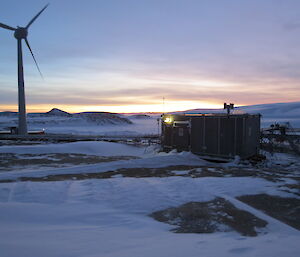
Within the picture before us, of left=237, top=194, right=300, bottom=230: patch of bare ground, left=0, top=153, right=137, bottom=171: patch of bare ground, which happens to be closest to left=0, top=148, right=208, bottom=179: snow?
left=0, top=153, right=137, bottom=171: patch of bare ground

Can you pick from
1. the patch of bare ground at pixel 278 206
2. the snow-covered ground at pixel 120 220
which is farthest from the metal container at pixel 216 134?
the patch of bare ground at pixel 278 206

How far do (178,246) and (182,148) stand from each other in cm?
1479

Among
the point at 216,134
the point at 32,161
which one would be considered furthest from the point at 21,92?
the point at 216,134

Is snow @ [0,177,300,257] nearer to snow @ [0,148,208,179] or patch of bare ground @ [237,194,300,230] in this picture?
patch of bare ground @ [237,194,300,230]

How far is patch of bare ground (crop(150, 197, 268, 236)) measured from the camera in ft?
20.9

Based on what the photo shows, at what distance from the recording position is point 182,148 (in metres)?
19.5

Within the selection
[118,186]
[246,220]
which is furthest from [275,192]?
[118,186]

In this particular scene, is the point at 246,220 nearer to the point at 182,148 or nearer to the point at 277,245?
the point at 277,245

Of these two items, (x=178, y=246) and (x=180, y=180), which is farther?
(x=180, y=180)

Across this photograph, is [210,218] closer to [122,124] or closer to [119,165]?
[119,165]

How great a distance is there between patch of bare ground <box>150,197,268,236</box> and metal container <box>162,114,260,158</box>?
9132mm

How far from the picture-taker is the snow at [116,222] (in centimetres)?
450

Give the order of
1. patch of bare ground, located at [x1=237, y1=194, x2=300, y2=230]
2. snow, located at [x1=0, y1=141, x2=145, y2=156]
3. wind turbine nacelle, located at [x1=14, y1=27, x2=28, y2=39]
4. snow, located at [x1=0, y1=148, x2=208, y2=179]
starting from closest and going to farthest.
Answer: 1. patch of bare ground, located at [x1=237, y1=194, x2=300, y2=230]
2. snow, located at [x1=0, y1=148, x2=208, y2=179]
3. snow, located at [x1=0, y1=141, x2=145, y2=156]
4. wind turbine nacelle, located at [x1=14, y1=27, x2=28, y2=39]

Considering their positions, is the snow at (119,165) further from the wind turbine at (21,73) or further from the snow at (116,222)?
the wind turbine at (21,73)
